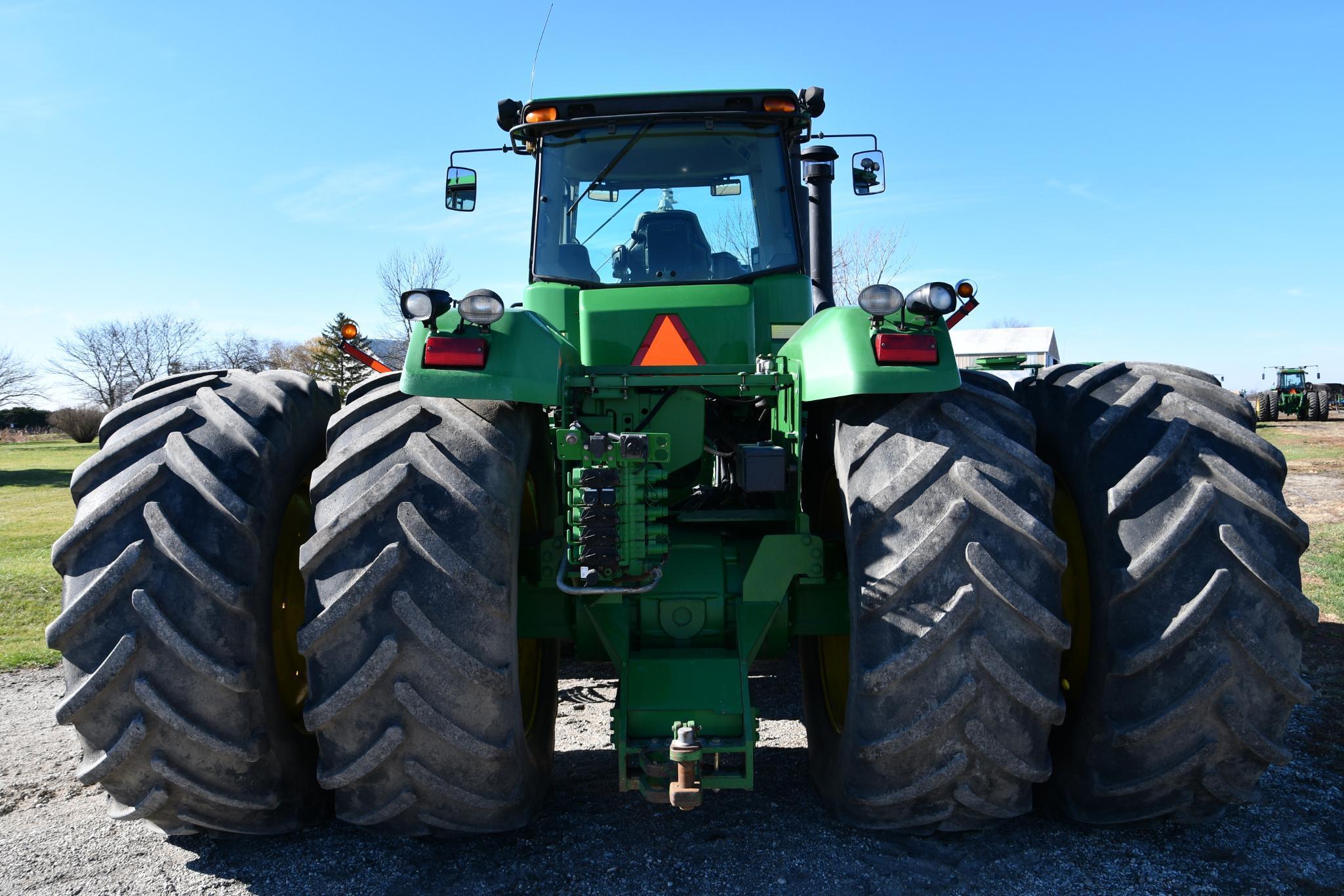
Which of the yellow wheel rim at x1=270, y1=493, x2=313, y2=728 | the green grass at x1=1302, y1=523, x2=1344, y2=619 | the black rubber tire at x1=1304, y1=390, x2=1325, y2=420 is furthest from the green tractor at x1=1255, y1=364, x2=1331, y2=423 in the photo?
the yellow wheel rim at x1=270, y1=493, x2=313, y2=728

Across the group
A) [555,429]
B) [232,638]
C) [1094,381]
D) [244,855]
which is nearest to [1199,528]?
[1094,381]

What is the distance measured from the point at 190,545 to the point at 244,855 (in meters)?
1.13

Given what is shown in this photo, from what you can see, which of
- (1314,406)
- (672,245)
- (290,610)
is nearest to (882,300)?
(672,245)

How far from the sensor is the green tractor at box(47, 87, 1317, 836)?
268cm

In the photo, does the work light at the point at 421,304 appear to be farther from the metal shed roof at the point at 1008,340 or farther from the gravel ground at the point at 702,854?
the metal shed roof at the point at 1008,340

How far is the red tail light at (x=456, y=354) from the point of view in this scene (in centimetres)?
291

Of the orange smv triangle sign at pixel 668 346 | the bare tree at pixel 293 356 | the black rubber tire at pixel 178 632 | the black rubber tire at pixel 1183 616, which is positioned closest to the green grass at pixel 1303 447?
the black rubber tire at pixel 1183 616

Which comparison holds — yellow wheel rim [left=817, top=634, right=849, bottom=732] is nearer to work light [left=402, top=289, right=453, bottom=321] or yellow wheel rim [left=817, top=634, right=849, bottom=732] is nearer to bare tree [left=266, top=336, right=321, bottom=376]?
work light [left=402, top=289, right=453, bottom=321]

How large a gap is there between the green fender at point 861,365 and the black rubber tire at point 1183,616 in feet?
2.09

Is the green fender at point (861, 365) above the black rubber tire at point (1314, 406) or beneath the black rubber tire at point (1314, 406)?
above

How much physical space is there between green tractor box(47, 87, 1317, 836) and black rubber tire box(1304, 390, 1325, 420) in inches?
1829

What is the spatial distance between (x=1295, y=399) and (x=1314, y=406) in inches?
32.3

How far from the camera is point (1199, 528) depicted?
283cm

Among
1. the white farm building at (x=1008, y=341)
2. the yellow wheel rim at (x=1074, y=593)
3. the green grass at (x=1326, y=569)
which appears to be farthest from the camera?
the white farm building at (x=1008, y=341)
